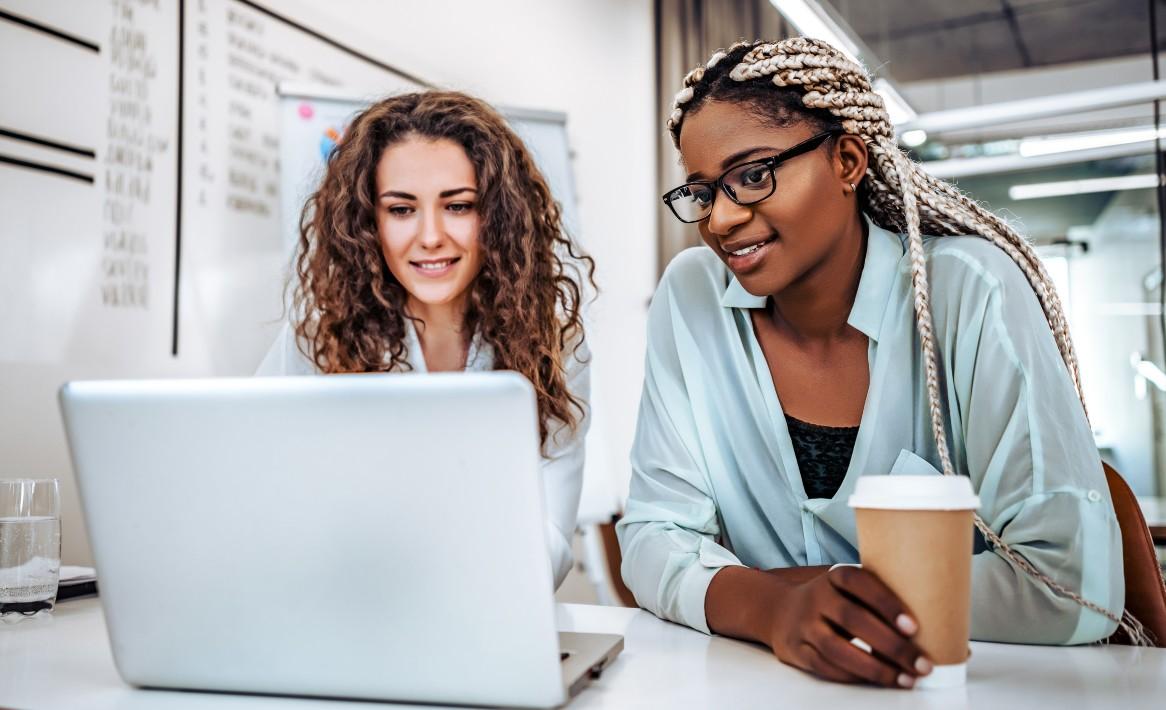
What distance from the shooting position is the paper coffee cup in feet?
2.10

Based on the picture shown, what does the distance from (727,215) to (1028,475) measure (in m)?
0.44

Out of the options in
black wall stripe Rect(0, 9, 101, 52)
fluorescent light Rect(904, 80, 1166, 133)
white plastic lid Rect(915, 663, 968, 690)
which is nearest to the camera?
white plastic lid Rect(915, 663, 968, 690)

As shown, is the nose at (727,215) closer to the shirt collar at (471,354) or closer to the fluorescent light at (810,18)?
the shirt collar at (471,354)

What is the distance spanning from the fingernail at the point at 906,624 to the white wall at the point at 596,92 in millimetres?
2322

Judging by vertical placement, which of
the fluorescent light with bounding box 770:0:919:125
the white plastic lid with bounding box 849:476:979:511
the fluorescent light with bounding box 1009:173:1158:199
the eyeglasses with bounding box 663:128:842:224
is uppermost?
the fluorescent light with bounding box 770:0:919:125

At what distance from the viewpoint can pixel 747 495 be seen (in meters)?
1.23

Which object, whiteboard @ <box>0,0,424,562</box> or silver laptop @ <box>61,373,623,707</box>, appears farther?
whiteboard @ <box>0,0,424,562</box>

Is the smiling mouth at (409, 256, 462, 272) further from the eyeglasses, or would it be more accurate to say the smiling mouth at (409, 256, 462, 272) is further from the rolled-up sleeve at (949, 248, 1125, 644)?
the rolled-up sleeve at (949, 248, 1125, 644)

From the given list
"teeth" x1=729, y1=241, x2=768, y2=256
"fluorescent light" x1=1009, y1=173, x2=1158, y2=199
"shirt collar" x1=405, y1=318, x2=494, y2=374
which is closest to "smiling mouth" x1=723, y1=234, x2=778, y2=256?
"teeth" x1=729, y1=241, x2=768, y2=256

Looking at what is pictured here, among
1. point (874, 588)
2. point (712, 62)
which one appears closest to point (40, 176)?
point (712, 62)

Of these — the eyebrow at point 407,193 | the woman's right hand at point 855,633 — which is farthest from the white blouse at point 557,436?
the woman's right hand at point 855,633

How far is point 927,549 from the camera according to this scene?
0.65 meters

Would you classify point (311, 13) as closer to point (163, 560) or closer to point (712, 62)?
point (712, 62)

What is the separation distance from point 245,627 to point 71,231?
1.52 metres
